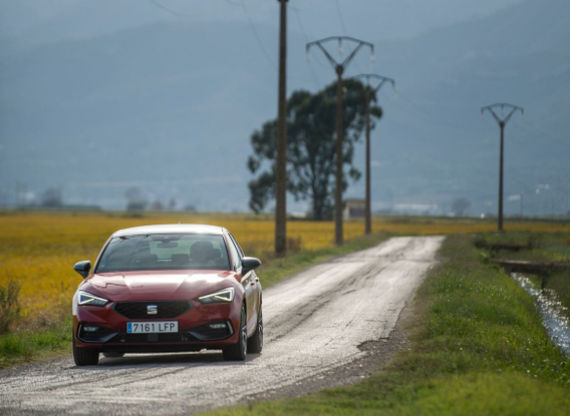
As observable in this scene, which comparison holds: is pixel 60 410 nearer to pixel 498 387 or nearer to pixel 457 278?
pixel 498 387

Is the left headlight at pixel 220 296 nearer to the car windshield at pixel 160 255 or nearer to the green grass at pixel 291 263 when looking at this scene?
the car windshield at pixel 160 255

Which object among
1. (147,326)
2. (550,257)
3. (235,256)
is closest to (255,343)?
(235,256)

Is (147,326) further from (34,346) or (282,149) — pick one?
(282,149)

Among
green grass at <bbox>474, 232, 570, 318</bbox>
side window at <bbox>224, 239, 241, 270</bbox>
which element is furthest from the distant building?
side window at <bbox>224, 239, 241, 270</bbox>

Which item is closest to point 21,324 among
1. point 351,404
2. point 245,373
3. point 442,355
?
point 245,373

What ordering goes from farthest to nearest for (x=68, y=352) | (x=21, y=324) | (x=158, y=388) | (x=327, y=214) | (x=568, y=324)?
(x=327, y=214) → (x=568, y=324) → (x=21, y=324) → (x=68, y=352) → (x=158, y=388)

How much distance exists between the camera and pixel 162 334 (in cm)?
1070

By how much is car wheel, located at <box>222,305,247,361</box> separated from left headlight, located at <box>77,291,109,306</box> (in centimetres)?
156

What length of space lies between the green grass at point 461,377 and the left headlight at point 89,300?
3.25 m

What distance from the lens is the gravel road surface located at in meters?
8.38

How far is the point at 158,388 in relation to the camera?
9.12m

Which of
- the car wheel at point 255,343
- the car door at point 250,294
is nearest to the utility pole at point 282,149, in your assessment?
the car door at point 250,294

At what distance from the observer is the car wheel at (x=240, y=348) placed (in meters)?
11.1

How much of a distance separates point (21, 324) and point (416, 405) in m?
11.0
